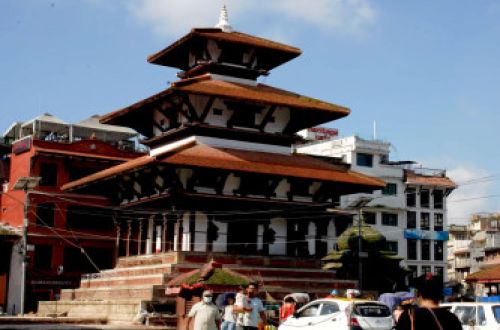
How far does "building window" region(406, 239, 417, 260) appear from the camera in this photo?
74.6 meters

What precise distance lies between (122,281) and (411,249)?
42.1 m

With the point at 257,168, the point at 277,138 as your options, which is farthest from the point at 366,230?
the point at 257,168

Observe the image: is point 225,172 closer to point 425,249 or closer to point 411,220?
point 411,220

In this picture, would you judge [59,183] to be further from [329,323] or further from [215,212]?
[329,323]

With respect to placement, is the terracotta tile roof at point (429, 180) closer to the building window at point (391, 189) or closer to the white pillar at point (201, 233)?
the building window at point (391, 189)

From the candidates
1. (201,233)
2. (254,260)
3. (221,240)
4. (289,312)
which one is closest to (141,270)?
(201,233)

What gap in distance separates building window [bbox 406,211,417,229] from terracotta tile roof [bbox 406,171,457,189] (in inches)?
118

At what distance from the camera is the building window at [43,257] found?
178 ft

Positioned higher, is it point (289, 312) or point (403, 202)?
point (403, 202)

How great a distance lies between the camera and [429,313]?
24.8 ft

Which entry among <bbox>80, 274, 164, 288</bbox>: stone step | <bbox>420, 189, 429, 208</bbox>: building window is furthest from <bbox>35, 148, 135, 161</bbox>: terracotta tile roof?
<bbox>420, 189, 429, 208</bbox>: building window

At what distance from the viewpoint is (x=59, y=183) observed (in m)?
56.0

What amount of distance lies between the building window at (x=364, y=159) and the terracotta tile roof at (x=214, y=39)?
29.6m

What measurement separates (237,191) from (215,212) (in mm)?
1637
